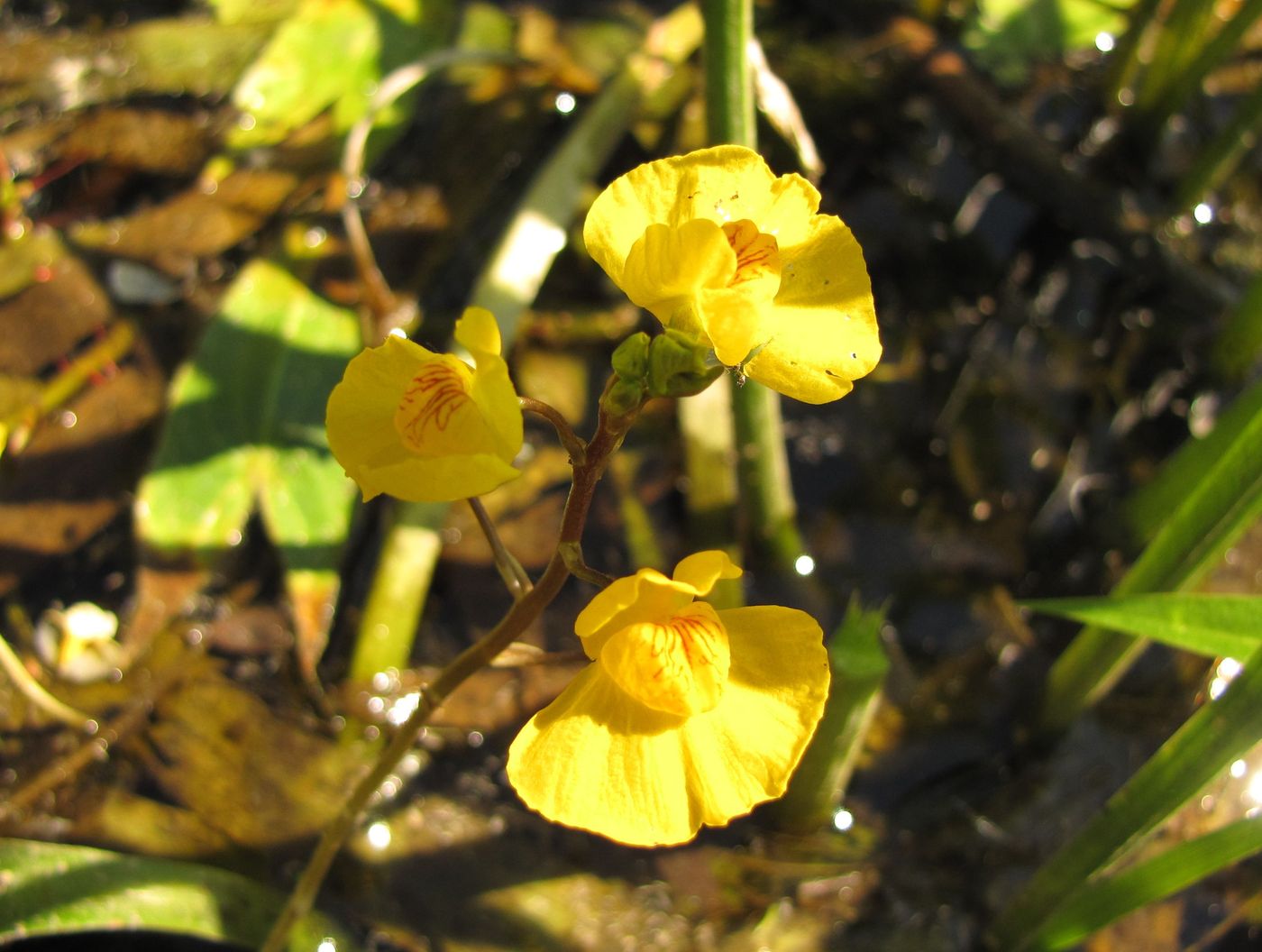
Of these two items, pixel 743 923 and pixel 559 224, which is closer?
pixel 743 923

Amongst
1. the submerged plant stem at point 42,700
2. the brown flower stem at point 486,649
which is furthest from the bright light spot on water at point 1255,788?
the submerged plant stem at point 42,700

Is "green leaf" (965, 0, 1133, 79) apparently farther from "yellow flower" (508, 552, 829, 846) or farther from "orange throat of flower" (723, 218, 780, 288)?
"yellow flower" (508, 552, 829, 846)

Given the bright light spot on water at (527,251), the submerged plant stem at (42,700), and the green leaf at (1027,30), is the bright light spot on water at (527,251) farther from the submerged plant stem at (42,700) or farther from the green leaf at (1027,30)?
the green leaf at (1027,30)

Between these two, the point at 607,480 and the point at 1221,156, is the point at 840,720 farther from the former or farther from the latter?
the point at 1221,156

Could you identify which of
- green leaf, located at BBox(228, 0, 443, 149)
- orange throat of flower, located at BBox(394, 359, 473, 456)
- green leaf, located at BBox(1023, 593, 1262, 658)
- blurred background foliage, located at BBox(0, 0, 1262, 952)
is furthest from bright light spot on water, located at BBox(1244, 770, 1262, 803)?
green leaf, located at BBox(228, 0, 443, 149)

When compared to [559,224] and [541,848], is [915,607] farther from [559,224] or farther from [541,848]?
[559,224]

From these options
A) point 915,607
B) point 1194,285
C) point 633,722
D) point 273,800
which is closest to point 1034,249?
point 1194,285
